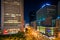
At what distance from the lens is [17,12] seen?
34.7 feet

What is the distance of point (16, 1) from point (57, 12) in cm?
908

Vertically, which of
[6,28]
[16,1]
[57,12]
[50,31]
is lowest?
[6,28]

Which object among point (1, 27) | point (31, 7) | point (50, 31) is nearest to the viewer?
point (50, 31)

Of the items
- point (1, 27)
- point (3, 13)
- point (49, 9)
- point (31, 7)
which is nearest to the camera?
point (49, 9)

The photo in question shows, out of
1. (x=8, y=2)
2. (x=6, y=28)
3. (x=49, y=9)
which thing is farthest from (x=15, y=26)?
(x=49, y=9)

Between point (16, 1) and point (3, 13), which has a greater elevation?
point (16, 1)

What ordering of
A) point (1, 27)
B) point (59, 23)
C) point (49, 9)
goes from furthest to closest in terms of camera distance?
point (1, 27), point (49, 9), point (59, 23)

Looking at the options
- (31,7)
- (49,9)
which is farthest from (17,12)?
(49,9)

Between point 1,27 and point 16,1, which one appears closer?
point 1,27

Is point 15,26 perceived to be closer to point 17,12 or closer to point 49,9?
point 17,12

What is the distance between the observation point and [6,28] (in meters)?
9.74

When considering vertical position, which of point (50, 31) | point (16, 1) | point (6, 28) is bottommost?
point (6, 28)

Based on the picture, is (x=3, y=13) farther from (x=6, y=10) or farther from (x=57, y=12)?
(x=57, y=12)

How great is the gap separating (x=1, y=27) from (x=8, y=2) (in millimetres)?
2001
